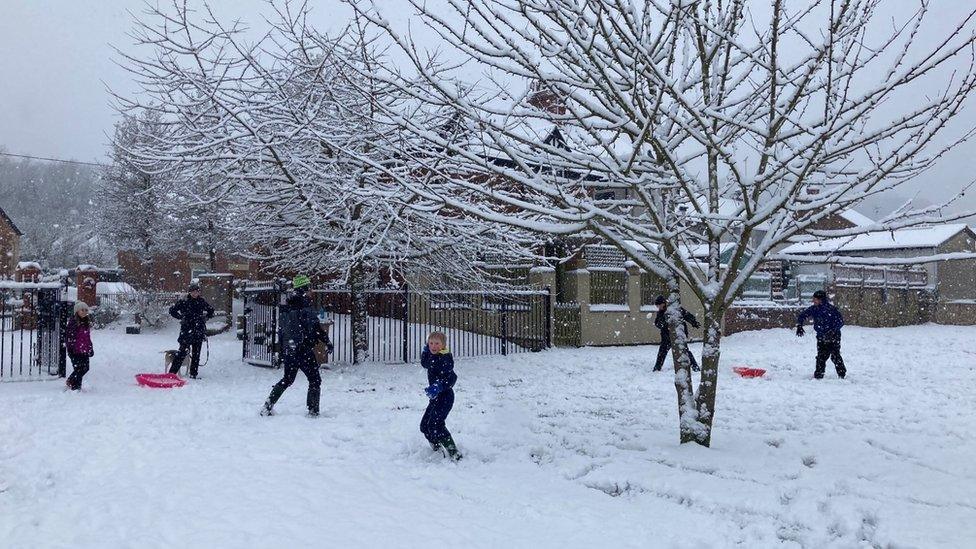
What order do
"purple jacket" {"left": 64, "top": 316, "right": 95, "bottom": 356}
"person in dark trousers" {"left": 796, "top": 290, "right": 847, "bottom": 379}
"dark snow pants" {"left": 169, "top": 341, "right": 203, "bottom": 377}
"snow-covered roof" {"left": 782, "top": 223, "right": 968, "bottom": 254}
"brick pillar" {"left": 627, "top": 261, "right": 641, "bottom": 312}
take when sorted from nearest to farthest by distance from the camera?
1. "purple jacket" {"left": 64, "top": 316, "right": 95, "bottom": 356}
2. "dark snow pants" {"left": 169, "top": 341, "right": 203, "bottom": 377}
3. "person in dark trousers" {"left": 796, "top": 290, "right": 847, "bottom": 379}
4. "brick pillar" {"left": 627, "top": 261, "right": 641, "bottom": 312}
5. "snow-covered roof" {"left": 782, "top": 223, "right": 968, "bottom": 254}

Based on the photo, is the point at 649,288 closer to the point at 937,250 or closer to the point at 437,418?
the point at 437,418

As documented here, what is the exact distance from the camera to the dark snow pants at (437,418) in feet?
21.2

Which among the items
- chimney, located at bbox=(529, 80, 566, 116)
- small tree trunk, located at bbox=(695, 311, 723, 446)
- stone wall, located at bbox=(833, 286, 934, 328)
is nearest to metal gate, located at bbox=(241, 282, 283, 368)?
chimney, located at bbox=(529, 80, 566, 116)

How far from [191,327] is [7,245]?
1124 inches

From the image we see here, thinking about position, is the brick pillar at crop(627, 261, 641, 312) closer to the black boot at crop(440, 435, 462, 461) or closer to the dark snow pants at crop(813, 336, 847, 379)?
the dark snow pants at crop(813, 336, 847, 379)

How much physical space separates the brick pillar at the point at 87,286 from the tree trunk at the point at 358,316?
1443 cm

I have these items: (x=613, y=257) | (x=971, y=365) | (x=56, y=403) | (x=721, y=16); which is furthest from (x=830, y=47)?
(x=613, y=257)

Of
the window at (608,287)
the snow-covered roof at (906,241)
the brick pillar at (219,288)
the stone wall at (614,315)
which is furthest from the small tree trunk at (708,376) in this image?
the snow-covered roof at (906,241)

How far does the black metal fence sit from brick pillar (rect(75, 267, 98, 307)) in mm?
10012

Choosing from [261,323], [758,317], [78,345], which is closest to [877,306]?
[758,317]

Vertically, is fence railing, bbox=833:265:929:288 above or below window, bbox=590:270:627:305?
above

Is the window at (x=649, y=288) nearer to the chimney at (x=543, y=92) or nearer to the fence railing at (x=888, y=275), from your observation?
the chimney at (x=543, y=92)

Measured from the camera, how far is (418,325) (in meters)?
15.3

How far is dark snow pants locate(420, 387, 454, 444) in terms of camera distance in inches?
254
